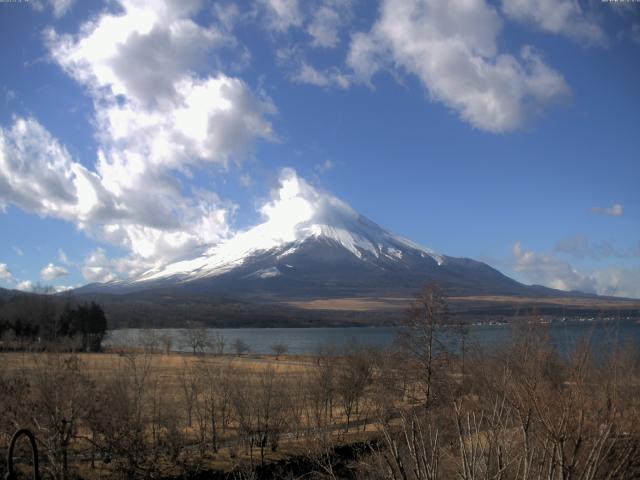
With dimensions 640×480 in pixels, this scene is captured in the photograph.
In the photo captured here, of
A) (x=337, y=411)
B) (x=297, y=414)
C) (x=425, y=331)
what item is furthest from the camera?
(x=337, y=411)

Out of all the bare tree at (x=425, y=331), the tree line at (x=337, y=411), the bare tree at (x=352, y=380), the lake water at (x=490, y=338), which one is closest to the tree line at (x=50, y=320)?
the lake water at (x=490, y=338)

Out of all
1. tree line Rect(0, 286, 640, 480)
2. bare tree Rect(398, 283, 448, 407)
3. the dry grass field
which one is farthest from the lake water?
bare tree Rect(398, 283, 448, 407)

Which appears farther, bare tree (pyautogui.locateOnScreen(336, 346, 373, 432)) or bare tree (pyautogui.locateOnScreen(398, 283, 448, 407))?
bare tree (pyautogui.locateOnScreen(336, 346, 373, 432))

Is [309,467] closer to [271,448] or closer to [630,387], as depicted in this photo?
[271,448]

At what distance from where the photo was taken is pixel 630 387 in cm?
1373

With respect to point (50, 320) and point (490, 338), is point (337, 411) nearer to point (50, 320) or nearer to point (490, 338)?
point (490, 338)

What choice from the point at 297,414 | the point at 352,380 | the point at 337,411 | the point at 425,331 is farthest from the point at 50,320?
the point at 425,331

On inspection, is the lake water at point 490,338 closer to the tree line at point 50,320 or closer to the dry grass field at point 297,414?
the dry grass field at point 297,414

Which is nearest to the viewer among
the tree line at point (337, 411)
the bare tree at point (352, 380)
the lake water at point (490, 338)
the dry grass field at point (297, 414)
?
the lake water at point (490, 338)

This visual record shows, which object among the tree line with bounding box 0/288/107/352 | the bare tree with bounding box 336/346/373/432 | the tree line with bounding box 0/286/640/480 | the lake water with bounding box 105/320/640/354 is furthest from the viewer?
the tree line with bounding box 0/288/107/352

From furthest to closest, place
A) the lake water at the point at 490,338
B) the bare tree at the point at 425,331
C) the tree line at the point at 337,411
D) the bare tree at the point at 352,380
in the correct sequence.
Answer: the bare tree at the point at 352,380 → the bare tree at the point at 425,331 → the tree line at the point at 337,411 → the lake water at the point at 490,338

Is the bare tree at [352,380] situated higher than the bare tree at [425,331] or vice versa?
the bare tree at [425,331]

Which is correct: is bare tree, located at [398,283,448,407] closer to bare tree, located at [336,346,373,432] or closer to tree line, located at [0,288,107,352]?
bare tree, located at [336,346,373,432]

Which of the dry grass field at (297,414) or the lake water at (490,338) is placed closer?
the lake water at (490,338)
